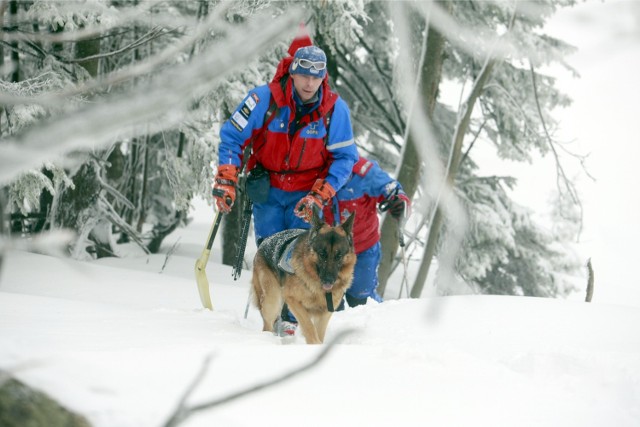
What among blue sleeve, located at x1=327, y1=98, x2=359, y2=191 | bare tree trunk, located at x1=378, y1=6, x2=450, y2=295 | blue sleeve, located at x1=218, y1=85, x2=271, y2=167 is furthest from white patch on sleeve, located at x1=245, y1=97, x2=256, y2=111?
bare tree trunk, located at x1=378, y1=6, x2=450, y2=295

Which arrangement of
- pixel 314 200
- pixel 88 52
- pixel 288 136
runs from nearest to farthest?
pixel 314 200
pixel 288 136
pixel 88 52

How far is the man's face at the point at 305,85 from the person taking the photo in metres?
5.18

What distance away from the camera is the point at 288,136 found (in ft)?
17.7

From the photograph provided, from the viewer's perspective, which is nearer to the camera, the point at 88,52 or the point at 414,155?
the point at 88,52

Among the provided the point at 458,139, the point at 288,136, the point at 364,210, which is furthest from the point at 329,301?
the point at 458,139

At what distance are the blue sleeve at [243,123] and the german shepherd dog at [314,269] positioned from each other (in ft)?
2.76

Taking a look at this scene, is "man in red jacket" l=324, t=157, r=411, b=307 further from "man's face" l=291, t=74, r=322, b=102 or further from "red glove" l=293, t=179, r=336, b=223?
"man's face" l=291, t=74, r=322, b=102

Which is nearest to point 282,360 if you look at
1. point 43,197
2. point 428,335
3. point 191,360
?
point 191,360

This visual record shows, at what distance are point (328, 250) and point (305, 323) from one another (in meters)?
0.62

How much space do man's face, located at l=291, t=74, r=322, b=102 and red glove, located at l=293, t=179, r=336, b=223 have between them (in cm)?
74

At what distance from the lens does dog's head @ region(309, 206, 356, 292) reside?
4973mm

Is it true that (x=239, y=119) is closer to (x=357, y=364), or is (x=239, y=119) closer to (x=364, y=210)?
(x=364, y=210)

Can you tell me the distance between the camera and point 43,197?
10227 mm

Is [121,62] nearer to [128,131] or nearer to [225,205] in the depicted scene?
[225,205]
